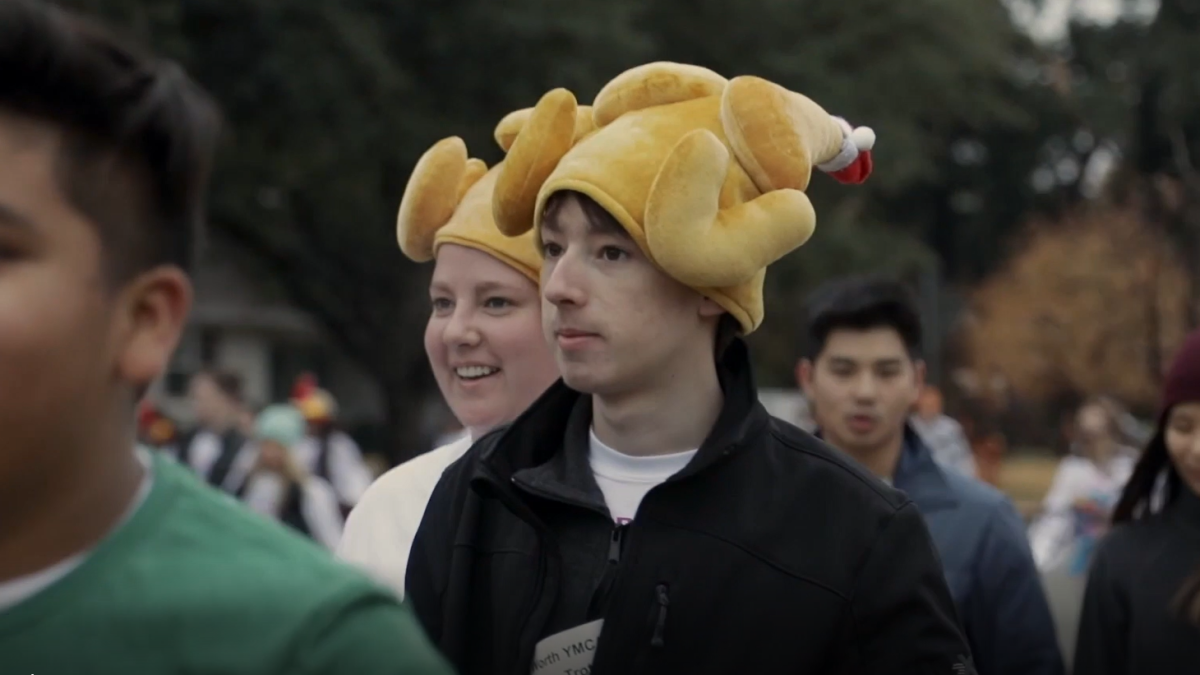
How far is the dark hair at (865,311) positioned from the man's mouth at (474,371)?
5.36 ft

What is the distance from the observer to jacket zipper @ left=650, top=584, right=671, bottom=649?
3.03 meters

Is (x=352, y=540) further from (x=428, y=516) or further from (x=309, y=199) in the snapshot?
(x=309, y=199)

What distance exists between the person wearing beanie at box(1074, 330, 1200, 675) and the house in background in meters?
38.0

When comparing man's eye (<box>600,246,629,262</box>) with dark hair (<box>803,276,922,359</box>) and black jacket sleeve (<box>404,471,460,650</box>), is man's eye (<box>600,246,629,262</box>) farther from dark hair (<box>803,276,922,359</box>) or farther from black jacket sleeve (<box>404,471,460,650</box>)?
dark hair (<box>803,276,922,359</box>)

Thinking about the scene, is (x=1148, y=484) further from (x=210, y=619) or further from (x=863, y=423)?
(x=210, y=619)

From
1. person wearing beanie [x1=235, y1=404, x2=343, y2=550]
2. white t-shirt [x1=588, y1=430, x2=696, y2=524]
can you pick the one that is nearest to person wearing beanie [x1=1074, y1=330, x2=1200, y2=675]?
white t-shirt [x1=588, y1=430, x2=696, y2=524]

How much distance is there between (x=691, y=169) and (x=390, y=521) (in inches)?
44.5

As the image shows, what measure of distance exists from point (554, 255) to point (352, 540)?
90 cm

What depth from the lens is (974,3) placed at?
29625mm

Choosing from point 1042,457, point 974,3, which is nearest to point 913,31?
point 974,3

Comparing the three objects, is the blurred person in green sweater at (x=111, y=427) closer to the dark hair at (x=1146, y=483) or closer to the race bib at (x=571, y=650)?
the race bib at (x=571, y=650)

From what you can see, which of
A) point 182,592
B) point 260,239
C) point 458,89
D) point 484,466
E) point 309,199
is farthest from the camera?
point 260,239

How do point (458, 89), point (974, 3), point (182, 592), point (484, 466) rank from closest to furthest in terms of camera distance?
point (182, 592), point (484, 466), point (458, 89), point (974, 3)

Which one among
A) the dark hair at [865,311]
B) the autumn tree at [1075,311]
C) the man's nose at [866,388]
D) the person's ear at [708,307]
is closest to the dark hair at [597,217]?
the person's ear at [708,307]
